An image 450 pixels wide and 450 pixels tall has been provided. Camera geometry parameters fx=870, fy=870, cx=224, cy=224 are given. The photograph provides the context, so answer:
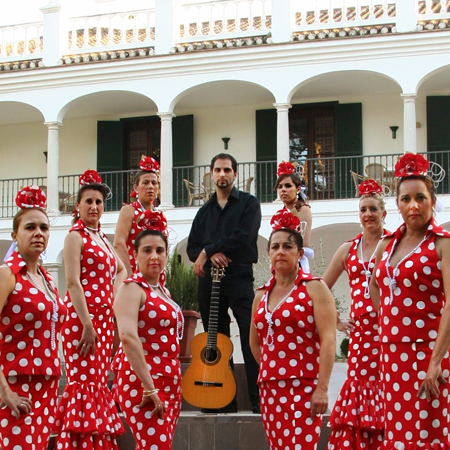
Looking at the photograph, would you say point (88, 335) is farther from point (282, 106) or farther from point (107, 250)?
point (282, 106)

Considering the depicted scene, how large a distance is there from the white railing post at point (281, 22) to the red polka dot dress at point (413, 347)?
14.3 metres

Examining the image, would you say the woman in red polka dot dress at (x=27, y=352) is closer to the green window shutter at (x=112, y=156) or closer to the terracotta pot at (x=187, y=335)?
the terracotta pot at (x=187, y=335)

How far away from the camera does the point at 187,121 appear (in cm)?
1995

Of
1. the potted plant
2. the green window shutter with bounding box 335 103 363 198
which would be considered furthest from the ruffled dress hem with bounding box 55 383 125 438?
the green window shutter with bounding box 335 103 363 198

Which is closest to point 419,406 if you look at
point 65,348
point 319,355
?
point 319,355

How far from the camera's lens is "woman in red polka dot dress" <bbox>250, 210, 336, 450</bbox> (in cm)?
412

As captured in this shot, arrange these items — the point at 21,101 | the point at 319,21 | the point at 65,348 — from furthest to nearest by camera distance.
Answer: the point at 21,101, the point at 319,21, the point at 65,348

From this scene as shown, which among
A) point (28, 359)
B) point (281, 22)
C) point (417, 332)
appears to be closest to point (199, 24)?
point (281, 22)

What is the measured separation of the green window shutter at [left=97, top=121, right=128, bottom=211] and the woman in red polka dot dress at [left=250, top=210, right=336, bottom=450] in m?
15.6

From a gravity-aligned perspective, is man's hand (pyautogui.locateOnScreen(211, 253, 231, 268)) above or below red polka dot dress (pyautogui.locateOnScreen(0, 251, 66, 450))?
above

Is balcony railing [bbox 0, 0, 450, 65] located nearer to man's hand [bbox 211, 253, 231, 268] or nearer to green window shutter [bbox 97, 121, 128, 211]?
green window shutter [bbox 97, 121, 128, 211]

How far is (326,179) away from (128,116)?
5193 millimetres

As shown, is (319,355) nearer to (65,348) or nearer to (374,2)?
(65,348)

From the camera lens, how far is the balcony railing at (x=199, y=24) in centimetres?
1748
